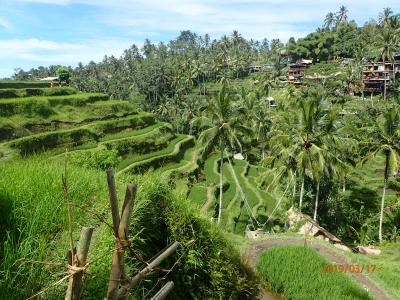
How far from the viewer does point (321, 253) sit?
18406 millimetres

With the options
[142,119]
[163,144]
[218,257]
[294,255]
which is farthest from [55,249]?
[142,119]

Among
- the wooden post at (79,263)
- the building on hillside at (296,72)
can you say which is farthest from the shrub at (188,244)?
the building on hillside at (296,72)

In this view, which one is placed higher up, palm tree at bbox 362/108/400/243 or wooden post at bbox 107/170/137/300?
wooden post at bbox 107/170/137/300

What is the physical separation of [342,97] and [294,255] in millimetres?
65742

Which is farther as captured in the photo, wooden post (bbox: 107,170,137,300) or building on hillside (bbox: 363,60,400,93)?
building on hillside (bbox: 363,60,400,93)

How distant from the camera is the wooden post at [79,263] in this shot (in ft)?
8.84

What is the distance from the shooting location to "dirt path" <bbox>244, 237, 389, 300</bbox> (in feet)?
50.3

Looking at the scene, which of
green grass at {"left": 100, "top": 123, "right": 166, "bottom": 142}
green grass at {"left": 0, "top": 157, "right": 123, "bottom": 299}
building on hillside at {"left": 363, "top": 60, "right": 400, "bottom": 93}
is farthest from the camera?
building on hillside at {"left": 363, "top": 60, "right": 400, "bottom": 93}

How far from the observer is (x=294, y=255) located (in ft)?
53.5

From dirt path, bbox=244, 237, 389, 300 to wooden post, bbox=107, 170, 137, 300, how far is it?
12.7 meters

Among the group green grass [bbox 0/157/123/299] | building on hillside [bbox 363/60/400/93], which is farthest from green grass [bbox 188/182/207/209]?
building on hillside [bbox 363/60/400/93]

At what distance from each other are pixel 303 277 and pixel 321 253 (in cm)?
427

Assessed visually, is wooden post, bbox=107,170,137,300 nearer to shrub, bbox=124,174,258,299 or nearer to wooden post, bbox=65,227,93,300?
wooden post, bbox=65,227,93,300

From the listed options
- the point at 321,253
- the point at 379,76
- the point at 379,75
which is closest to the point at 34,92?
the point at 321,253
